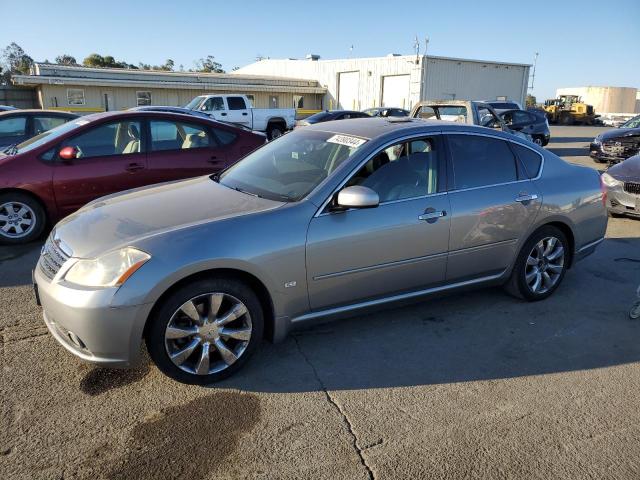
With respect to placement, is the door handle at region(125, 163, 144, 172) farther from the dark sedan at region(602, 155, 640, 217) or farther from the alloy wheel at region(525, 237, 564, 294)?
the dark sedan at region(602, 155, 640, 217)

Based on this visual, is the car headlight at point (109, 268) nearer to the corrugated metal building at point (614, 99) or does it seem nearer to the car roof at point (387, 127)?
the car roof at point (387, 127)

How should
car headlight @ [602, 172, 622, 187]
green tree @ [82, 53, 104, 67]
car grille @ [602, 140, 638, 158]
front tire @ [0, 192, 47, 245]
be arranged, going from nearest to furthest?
front tire @ [0, 192, 47, 245], car headlight @ [602, 172, 622, 187], car grille @ [602, 140, 638, 158], green tree @ [82, 53, 104, 67]

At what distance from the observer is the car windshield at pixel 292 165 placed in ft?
12.2

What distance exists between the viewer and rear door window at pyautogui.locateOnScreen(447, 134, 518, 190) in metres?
4.12

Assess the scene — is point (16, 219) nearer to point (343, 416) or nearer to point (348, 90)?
point (343, 416)

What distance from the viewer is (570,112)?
159 feet

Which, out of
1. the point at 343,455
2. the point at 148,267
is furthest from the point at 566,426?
the point at 148,267

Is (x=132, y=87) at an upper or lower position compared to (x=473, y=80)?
lower

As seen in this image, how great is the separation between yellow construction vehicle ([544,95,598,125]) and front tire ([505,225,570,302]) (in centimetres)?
4994

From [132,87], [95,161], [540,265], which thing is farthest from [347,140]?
[132,87]

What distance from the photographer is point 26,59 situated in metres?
80.7

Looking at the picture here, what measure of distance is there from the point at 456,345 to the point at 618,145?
1298 centimetres

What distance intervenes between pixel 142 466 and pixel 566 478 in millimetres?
2088

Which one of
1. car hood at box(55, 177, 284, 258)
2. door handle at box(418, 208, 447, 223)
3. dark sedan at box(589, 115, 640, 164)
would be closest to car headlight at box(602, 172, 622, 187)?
door handle at box(418, 208, 447, 223)
